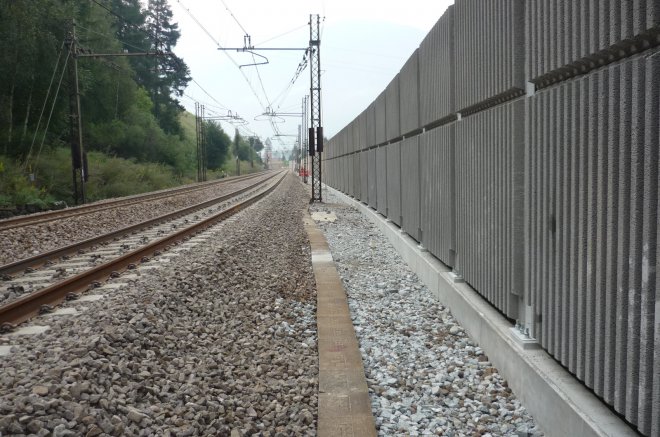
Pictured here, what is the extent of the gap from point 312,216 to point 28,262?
10.5 metres

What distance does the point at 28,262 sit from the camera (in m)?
9.71

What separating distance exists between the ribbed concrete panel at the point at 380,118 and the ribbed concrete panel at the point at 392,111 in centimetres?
40

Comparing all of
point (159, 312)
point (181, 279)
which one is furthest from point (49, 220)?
point (159, 312)

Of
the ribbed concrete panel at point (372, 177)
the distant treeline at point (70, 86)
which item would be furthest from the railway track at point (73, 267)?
the distant treeline at point (70, 86)

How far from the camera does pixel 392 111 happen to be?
13.1 m

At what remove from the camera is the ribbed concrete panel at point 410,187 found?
9945 mm

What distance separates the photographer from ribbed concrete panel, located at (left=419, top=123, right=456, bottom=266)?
7.32m

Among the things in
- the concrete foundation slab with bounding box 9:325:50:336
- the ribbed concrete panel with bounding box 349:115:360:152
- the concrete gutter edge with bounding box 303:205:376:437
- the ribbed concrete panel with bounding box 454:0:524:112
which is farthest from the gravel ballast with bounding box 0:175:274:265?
the ribbed concrete panel with bounding box 454:0:524:112

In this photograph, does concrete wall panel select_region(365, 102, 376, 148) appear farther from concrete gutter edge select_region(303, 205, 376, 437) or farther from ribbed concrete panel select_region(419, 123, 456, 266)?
concrete gutter edge select_region(303, 205, 376, 437)

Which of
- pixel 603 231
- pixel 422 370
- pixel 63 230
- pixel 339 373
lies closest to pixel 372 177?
pixel 63 230

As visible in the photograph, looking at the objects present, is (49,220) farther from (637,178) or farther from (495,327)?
(637,178)

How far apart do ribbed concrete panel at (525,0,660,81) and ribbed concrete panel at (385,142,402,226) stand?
785 cm

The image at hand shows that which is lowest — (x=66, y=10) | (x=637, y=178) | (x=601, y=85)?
(x=637, y=178)

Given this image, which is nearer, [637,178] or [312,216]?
[637,178]
